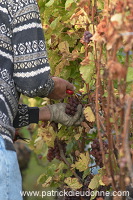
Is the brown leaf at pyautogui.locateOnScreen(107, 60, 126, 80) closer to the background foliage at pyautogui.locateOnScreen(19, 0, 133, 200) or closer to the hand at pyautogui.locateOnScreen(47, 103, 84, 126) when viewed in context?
the background foliage at pyautogui.locateOnScreen(19, 0, 133, 200)

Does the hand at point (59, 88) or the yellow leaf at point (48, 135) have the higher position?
the hand at point (59, 88)

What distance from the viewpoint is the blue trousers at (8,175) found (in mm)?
1784

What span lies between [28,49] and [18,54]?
5 centimetres

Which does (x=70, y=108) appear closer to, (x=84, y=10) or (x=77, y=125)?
(x=77, y=125)

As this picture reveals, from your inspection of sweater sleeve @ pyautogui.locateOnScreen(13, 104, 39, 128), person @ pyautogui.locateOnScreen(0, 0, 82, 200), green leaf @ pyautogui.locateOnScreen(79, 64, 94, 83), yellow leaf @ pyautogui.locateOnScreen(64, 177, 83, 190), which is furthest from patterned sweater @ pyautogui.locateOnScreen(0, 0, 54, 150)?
yellow leaf @ pyautogui.locateOnScreen(64, 177, 83, 190)

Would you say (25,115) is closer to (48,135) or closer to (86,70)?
(48,135)

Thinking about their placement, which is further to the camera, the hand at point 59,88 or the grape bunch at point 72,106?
the grape bunch at point 72,106

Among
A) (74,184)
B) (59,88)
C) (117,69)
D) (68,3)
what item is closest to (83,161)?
(74,184)

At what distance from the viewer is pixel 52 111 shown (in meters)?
2.40

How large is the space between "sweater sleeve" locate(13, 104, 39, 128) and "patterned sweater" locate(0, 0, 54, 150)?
389 millimetres

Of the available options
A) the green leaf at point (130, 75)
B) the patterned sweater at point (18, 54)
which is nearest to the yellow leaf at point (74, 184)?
the patterned sweater at point (18, 54)

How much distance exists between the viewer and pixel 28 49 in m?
1.87

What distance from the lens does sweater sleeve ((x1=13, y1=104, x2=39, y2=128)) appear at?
2.32m

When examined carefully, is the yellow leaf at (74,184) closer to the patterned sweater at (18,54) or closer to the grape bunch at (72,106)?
the grape bunch at (72,106)
